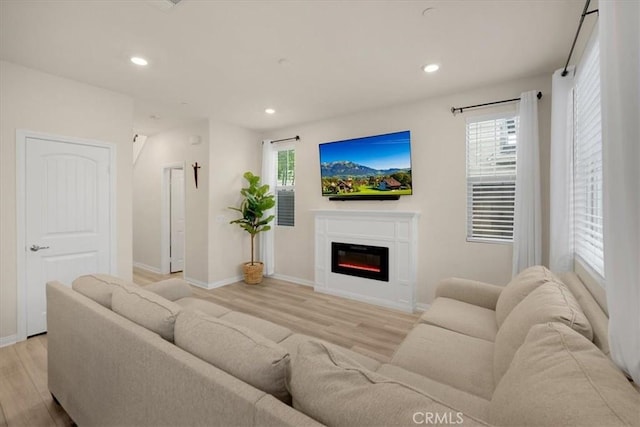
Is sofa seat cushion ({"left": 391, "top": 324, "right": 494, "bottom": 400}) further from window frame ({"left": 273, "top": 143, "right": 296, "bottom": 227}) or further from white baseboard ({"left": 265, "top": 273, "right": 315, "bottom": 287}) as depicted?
window frame ({"left": 273, "top": 143, "right": 296, "bottom": 227})

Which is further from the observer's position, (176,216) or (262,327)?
(176,216)

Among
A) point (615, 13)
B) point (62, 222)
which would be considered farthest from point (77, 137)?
point (615, 13)

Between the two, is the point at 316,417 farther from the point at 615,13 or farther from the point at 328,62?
the point at 328,62

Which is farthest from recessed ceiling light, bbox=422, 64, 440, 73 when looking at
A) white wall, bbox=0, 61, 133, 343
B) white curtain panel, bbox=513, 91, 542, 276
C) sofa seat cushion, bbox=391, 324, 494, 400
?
white wall, bbox=0, 61, 133, 343

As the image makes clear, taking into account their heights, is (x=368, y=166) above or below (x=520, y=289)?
above

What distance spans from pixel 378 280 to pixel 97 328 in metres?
3.15

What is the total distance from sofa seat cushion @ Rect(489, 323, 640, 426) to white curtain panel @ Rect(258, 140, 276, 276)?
4387 millimetres

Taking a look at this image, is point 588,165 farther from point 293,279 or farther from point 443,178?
point 293,279

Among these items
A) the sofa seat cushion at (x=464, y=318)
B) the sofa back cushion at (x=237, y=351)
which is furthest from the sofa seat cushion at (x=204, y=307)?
the sofa seat cushion at (x=464, y=318)

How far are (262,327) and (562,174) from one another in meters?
2.78

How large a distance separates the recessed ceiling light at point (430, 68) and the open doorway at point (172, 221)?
4.56 meters

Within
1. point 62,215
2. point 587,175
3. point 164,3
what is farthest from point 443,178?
point 62,215

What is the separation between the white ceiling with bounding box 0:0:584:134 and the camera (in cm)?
199

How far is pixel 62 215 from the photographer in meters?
3.08
